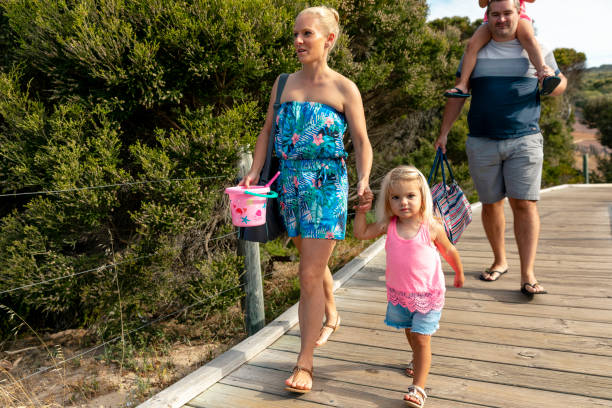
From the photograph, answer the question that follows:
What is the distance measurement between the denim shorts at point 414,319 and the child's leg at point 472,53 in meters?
1.75

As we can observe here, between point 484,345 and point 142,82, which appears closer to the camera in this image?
point 484,345

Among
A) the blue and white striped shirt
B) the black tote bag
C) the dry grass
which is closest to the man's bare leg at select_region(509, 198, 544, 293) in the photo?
the blue and white striped shirt

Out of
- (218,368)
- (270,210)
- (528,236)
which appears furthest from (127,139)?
(528,236)

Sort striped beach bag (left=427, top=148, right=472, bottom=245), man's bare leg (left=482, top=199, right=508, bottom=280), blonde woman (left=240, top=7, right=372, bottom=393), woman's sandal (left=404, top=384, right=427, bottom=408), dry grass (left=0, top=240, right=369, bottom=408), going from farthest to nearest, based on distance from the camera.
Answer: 1. man's bare leg (left=482, top=199, right=508, bottom=280)
2. dry grass (left=0, top=240, right=369, bottom=408)
3. striped beach bag (left=427, top=148, right=472, bottom=245)
4. blonde woman (left=240, top=7, right=372, bottom=393)
5. woman's sandal (left=404, top=384, right=427, bottom=408)

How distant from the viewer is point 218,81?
4.00m

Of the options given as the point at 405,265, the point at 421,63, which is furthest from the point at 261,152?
the point at 421,63

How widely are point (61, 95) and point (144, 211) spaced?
1193 mm

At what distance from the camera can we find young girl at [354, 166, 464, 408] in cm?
207

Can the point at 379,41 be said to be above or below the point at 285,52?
above

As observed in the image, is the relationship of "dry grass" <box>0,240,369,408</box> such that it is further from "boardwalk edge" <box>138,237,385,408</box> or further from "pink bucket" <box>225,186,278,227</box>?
"pink bucket" <box>225,186,278,227</box>

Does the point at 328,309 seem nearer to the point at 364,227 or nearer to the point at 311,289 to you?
the point at 311,289

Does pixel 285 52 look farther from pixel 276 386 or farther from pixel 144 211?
pixel 276 386

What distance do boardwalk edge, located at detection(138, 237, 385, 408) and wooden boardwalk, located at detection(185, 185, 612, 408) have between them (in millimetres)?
35

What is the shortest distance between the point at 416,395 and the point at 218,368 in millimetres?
1018
